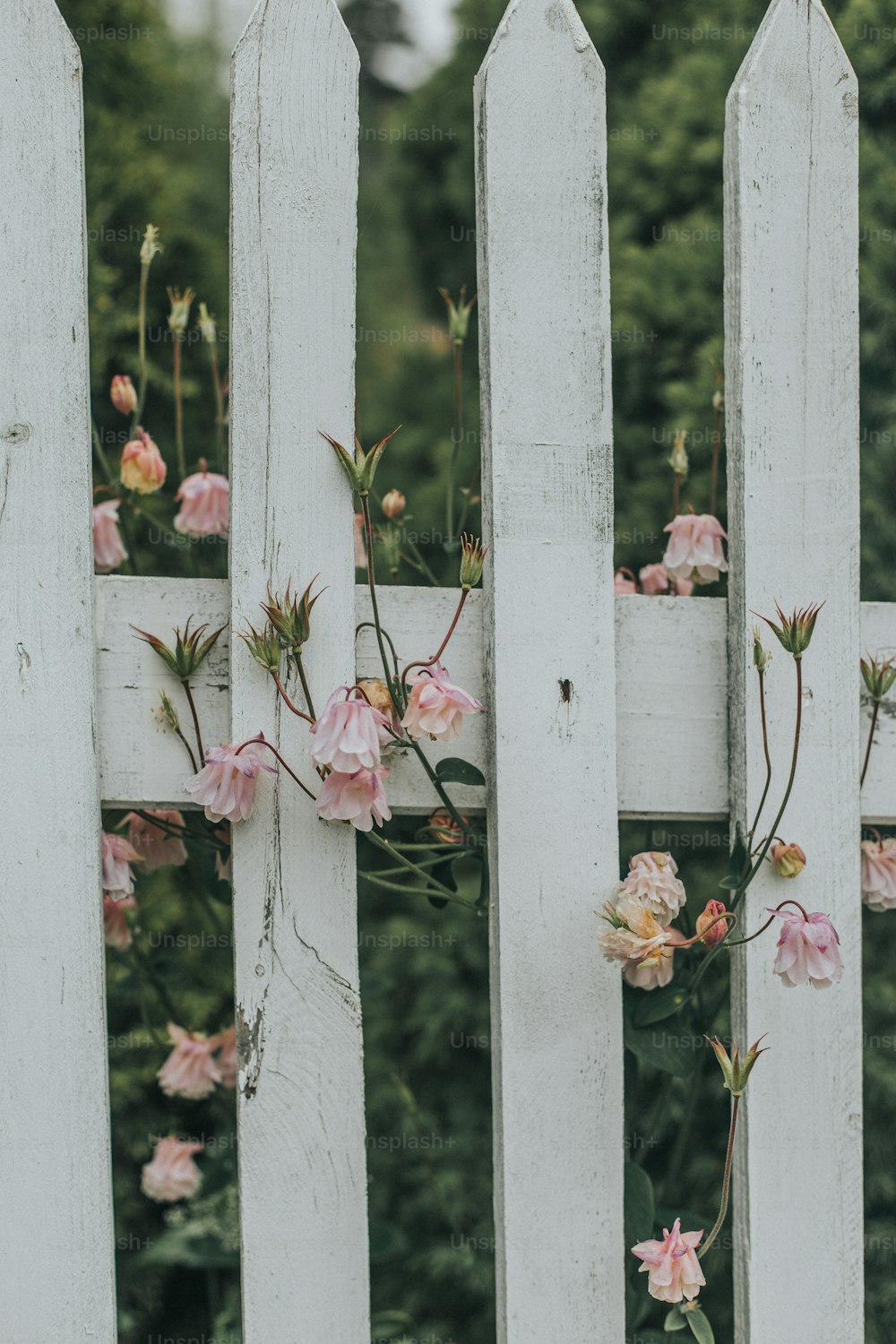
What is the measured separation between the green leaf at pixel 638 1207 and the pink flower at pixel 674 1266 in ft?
0.32

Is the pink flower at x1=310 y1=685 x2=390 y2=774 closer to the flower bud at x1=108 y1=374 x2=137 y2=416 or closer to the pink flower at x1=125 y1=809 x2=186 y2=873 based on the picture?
the pink flower at x1=125 y1=809 x2=186 y2=873

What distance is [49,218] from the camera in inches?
48.3

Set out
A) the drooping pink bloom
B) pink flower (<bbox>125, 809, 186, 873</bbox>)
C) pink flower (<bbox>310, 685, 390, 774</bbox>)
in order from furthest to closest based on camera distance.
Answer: the drooping pink bloom, pink flower (<bbox>125, 809, 186, 873</bbox>), pink flower (<bbox>310, 685, 390, 774</bbox>)

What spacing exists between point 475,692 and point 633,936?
0.30 metres

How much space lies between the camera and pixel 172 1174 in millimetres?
1765

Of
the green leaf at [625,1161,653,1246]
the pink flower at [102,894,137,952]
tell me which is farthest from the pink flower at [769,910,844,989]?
the pink flower at [102,894,137,952]

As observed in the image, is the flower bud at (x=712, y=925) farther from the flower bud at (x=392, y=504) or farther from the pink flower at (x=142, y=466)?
the pink flower at (x=142, y=466)

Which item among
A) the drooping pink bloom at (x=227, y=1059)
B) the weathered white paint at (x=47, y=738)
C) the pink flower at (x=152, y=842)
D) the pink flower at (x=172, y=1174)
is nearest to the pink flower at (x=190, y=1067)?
the drooping pink bloom at (x=227, y=1059)

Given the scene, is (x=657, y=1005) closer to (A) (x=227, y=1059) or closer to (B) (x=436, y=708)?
(B) (x=436, y=708)

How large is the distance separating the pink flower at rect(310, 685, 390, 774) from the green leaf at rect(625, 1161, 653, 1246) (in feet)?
1.81

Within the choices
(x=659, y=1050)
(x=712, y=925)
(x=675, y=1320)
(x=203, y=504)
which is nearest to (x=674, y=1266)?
(x=675, y=1320)

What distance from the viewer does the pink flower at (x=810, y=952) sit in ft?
3.84

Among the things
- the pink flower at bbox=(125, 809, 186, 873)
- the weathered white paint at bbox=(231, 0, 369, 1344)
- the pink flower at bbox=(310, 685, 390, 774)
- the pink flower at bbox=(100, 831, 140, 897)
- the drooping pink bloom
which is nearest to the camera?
the pink flower at bbox=(310, 685, 390, 774)

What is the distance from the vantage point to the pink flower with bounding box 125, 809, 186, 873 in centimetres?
147
